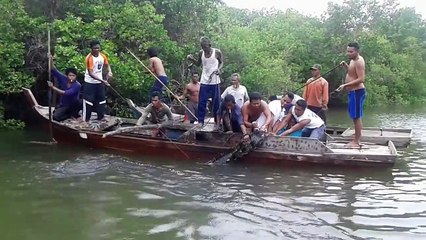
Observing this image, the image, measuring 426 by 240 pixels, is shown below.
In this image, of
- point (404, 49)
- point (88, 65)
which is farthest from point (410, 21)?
point (88, 65)

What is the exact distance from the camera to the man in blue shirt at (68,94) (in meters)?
10.9

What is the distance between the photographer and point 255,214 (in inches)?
255

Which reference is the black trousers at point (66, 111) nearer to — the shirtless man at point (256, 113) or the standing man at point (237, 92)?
the standing man at point (237, 92)

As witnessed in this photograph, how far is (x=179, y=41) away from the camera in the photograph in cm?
1691

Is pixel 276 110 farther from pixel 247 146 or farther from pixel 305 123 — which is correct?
pixel 247 146

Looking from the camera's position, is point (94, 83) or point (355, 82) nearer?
point (355, 82)

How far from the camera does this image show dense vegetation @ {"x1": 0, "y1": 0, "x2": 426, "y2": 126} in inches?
523

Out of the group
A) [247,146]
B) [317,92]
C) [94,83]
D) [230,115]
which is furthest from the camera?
[94,83]

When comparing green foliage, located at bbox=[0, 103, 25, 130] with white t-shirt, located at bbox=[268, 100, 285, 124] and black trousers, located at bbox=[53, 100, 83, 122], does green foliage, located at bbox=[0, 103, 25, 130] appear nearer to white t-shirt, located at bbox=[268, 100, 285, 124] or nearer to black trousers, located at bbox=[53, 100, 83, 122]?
black trousers, located at bbox=[53, 100, 83, 122]

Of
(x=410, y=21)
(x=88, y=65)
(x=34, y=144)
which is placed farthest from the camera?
(x=410, y=21)

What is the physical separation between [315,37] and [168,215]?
22.7m

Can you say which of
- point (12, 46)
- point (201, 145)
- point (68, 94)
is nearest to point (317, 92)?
point (201, 145)

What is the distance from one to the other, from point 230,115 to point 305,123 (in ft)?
4.78

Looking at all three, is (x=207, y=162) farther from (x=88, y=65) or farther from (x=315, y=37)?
(x=315, y=37)
